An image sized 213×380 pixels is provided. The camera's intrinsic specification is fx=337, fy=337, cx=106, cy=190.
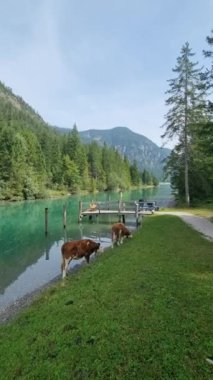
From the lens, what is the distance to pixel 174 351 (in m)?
6.23

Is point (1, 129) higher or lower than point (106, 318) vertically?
higher

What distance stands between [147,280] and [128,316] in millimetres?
2719

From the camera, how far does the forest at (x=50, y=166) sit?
237 ft

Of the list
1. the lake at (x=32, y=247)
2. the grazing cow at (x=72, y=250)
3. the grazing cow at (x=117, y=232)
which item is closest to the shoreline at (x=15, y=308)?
the lake at (x=32, y=247)

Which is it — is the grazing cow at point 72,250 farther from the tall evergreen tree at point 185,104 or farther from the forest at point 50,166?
the forest at point 50,166

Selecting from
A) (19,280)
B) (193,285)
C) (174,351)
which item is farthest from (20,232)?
(174,351)

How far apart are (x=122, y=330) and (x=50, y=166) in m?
90.9

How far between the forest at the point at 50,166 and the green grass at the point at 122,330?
60739 millimetres

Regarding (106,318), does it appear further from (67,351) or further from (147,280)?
(147,280)

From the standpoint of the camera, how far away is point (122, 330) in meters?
7.28

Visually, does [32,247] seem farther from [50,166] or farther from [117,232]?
[50,166]

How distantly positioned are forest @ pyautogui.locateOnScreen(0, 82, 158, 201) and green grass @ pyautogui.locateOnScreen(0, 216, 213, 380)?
60739 millimetres

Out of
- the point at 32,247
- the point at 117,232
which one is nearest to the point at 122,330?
the point at 117,232

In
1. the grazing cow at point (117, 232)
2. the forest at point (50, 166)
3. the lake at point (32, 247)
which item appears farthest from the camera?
the forest at point (50, 166)
